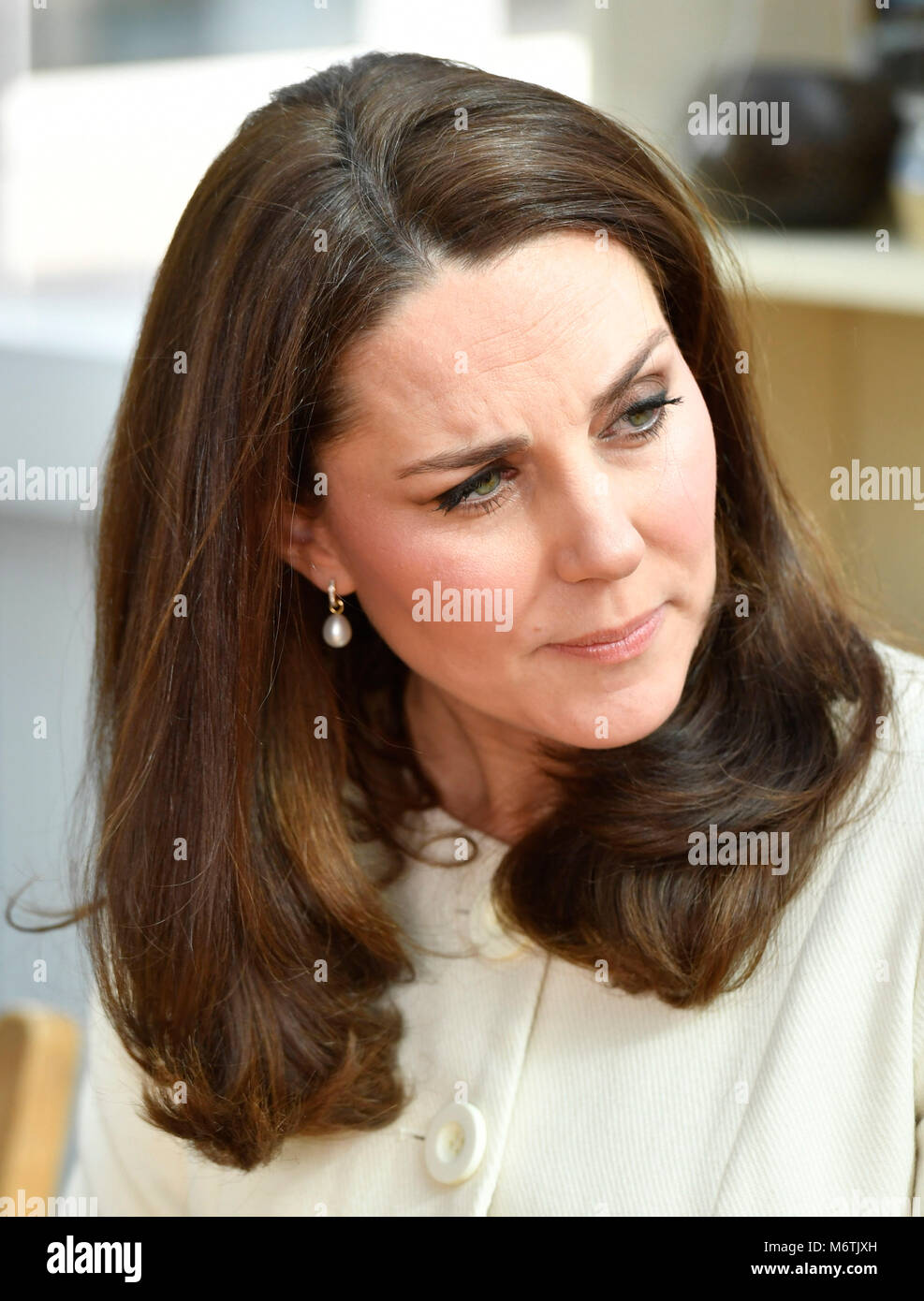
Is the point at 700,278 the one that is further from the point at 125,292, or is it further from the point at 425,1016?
the point at 125,292

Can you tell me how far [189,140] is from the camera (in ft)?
5.83

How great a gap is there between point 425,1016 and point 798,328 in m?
0.98

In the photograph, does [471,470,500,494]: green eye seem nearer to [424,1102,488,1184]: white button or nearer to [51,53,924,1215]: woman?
[51,53,924,1215]: woman

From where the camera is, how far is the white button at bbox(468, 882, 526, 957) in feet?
3.49

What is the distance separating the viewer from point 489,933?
1078 mm
